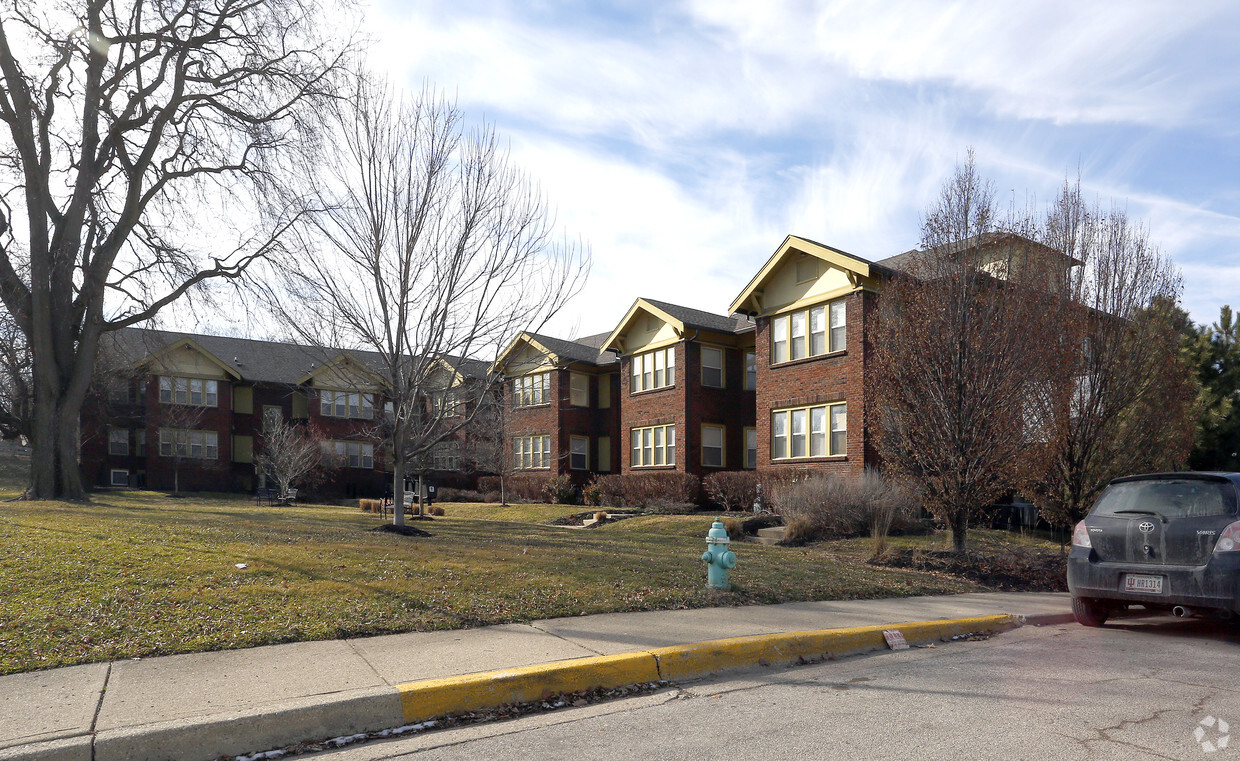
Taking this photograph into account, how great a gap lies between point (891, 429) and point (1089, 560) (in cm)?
666

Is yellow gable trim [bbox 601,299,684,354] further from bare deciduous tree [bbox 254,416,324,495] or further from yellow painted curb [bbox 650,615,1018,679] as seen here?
yellow painted curb [bbox 650,615,1018,679]

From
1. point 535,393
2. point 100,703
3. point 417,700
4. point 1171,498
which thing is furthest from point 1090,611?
point 535,393

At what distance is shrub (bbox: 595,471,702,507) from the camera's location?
85.0 ft

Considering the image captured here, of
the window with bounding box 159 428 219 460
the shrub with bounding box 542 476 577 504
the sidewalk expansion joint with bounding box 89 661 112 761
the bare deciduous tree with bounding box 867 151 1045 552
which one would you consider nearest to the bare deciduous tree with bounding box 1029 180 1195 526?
Result: the bare deciduous tree with bounding box 867 151 1045 552

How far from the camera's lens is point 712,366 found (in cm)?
2788

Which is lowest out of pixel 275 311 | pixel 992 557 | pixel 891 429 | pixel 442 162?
pixel 992 557

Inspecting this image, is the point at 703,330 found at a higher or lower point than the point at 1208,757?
higher

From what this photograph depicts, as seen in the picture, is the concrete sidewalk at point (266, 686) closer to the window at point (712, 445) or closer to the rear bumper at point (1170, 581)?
the rear bumper at point (1170, 581)

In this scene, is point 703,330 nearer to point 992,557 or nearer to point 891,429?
point 891,429

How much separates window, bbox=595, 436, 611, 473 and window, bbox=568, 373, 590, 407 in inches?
64.5

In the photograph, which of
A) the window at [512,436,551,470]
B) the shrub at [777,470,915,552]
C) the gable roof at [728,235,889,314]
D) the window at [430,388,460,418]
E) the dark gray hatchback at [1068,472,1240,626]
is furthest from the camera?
the window at [512,436,551,470]

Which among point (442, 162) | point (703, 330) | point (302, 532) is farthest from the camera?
point (703, 330)

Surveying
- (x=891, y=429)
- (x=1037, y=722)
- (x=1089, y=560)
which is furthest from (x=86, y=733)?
(x=891, y=429)

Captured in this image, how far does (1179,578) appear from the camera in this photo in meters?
7.62
